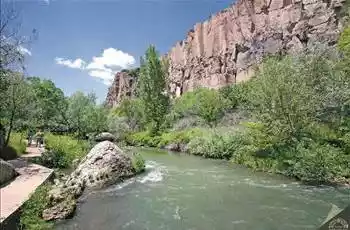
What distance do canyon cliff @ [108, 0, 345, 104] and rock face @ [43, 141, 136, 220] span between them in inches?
1500

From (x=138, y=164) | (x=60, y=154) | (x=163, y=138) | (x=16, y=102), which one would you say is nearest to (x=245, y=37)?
(x=163, y=138)

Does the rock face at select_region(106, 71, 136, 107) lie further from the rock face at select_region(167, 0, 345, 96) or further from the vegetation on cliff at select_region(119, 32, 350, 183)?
the vegetation on cliff at select_region(119, 32, 350, 183)

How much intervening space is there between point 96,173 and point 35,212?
597 cm

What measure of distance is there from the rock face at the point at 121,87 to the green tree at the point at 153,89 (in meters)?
77.5

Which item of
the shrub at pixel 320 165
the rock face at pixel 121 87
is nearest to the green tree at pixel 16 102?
the shrub at pixel 320 165

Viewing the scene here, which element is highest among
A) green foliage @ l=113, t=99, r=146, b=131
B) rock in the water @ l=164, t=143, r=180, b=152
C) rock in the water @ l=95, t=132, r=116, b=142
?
green foliage @ l=113, t=99, r=146, b=131

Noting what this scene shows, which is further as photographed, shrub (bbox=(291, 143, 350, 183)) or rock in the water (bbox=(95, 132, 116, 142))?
rock in the water (bbox=(95, 132, 116, 142))

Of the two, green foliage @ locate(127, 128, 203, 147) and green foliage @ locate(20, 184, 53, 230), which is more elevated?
green foliage @ locate(127, 128, 203, 147)

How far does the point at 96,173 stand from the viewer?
49.9 ft

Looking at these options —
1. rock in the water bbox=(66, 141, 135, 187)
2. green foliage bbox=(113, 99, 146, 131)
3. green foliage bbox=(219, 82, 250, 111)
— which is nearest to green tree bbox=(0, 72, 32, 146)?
rock in the water bbox=(66, 141, 135, 187)

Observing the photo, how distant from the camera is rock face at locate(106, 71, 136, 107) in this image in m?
126

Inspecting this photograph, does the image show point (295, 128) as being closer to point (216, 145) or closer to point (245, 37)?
point (216, 145)

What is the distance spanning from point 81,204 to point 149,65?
3464 cm

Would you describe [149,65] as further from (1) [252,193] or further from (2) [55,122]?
(1) [252,193]
